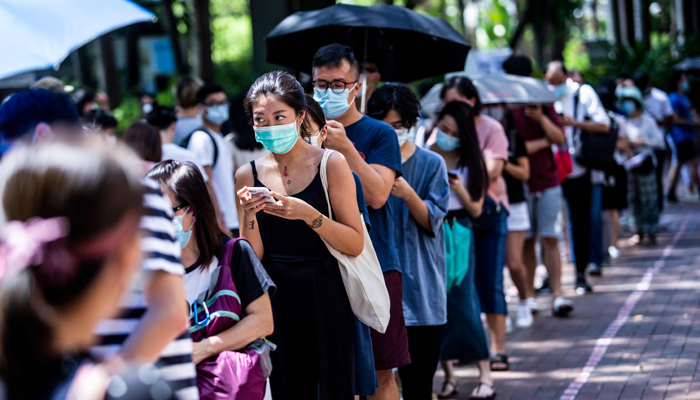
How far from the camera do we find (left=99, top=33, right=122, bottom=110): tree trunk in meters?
16.3

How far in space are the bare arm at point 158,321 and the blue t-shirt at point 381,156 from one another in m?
2.10

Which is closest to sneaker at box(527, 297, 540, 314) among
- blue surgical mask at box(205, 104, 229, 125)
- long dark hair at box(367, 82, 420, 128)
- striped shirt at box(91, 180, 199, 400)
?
blue surgical mask at box(205, 104, 229, 125)

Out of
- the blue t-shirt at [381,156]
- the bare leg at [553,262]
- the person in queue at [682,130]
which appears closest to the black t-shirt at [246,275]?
the blue t-shirt at [381,156]

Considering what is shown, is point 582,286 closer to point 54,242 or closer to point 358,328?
point 358,328

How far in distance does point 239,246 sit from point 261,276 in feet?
0.45

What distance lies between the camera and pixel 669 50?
67.0 ft

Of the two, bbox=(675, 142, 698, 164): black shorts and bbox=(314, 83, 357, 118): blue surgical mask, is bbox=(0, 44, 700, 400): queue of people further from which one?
bbox=(675, 142, 698, 164): black shorts

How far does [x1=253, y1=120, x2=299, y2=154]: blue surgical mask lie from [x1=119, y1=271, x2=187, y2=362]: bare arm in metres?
1.47

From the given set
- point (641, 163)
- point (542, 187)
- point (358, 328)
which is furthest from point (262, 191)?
point (641, 163)

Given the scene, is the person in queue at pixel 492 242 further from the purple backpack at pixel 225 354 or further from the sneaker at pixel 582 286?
the purple backpack at pixel 225 354

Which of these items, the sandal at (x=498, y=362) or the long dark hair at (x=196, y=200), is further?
the sandal at (x=498, y=362)

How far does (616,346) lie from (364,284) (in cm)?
375

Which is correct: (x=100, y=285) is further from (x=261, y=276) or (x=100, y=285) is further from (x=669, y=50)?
(x=669, y=50)

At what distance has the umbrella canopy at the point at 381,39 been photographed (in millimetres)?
5148
